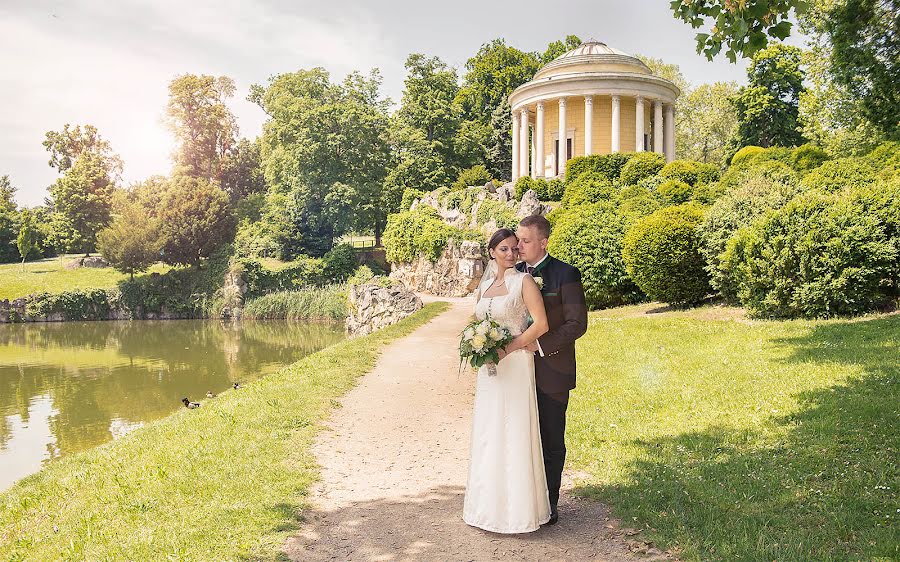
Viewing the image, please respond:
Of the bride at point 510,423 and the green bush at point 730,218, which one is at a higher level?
the green bush at point 730,218

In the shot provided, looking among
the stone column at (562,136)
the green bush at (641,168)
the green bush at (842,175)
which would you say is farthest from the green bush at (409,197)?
the green bush at (842,175)

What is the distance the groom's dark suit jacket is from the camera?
4637 millimetres

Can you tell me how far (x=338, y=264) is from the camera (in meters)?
39.4

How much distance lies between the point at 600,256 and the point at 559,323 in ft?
39.4

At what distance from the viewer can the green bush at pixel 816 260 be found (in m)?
10.8

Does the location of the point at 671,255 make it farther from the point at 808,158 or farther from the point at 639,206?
the point at 808,158

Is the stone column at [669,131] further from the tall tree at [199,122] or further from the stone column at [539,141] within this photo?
the tall tree at [199,122]

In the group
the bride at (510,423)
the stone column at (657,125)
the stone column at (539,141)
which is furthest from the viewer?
the stone column at (657,125)

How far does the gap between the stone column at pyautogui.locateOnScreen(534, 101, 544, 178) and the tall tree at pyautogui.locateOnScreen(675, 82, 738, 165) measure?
56.6ft

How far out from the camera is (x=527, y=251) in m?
4.77

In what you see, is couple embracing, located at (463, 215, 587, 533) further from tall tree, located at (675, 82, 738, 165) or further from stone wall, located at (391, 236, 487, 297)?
tall tree, located at (675, 82, 738, 165)

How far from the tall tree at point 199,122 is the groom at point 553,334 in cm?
4746

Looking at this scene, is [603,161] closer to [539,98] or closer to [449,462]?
[539,98]

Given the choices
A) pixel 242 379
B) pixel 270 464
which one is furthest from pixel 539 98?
pixel 270 464
